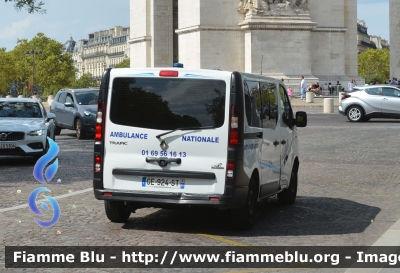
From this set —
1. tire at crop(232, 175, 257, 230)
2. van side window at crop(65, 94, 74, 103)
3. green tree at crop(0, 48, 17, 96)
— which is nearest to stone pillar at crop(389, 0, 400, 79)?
van side window at crop(65, 94, 74, 103)

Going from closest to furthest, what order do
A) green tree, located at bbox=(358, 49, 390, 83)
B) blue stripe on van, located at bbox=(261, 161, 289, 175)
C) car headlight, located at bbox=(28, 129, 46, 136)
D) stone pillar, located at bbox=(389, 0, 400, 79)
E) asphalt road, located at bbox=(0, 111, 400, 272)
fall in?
asphalt road, located at bbox=(0, 111, 400, 272) < blue stripe on van, located at bbox=(261, 161, 289, 175) < car headlight, located at bbox=(28, 129, 46, 136) < stone pillar, located at bbox=(389, 0, 400, 79) < green tree, located at bbox=(358, 49, 390, 83)

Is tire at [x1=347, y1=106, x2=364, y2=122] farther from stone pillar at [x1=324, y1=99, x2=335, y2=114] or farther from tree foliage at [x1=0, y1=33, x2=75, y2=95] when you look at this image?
tree foliage at [x1=0, y1=33, x2=75, y2=95]

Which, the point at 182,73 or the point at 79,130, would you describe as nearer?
the point at 182,73

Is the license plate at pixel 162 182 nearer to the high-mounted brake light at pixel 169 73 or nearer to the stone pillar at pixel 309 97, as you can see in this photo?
the high-mounted brake light at pixel 169 73

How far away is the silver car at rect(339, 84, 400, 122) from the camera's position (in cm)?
3294

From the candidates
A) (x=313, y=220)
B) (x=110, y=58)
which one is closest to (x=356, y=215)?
(x=313, y=220)

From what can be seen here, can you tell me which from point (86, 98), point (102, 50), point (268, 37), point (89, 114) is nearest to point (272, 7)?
point (268, 37)

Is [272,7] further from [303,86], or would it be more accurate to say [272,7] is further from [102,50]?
[102,50]

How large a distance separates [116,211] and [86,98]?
1725 centimetres

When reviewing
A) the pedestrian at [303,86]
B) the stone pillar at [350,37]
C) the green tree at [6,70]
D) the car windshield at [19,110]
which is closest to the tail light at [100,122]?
the car windshield at [19,110]

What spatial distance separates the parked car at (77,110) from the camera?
25.8 meters

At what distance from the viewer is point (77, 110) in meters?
26.4

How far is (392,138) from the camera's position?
80.0 feet

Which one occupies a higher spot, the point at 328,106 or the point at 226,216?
the point at 328,106
